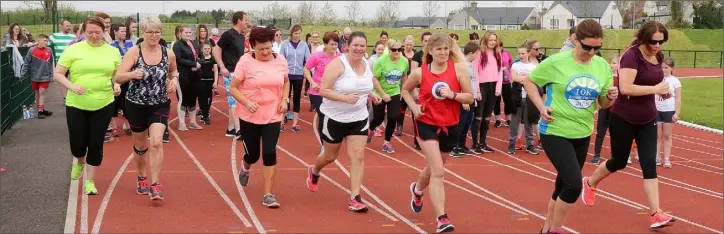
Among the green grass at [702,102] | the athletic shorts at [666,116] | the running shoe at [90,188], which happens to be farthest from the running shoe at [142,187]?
the green grass at [702,102]

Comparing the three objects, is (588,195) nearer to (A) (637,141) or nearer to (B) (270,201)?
(A) (637,141)

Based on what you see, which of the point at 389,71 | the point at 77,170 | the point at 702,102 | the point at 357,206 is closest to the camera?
the point at 357,206

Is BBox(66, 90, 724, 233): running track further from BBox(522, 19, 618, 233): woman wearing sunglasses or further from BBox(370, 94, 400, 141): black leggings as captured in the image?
BBox(522, 19, 618, 233): woman wearing sunglasses

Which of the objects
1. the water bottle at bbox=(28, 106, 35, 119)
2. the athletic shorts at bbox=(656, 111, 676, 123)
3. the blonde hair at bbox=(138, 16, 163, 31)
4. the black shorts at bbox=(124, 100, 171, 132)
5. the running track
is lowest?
the running track

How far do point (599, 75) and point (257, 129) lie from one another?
3258 mm

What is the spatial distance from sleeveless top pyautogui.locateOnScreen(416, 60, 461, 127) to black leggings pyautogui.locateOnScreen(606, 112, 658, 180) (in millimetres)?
1575

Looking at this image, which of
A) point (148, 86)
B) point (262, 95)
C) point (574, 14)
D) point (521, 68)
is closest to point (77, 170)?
point (148, 86)

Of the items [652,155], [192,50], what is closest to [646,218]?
[652,155]

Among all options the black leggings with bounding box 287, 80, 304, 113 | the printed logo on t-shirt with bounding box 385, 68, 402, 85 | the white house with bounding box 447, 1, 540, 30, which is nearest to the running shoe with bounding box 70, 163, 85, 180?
the printed logo on t-shirt with bounding box 385, 68, 402, 85

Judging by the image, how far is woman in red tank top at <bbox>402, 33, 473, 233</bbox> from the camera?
21.1ft

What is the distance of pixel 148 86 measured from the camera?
7391 millimetres

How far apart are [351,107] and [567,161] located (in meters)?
2.28

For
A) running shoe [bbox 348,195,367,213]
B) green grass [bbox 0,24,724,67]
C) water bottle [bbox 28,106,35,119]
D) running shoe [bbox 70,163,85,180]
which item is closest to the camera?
running shoe [bbox 348,195,367,213]

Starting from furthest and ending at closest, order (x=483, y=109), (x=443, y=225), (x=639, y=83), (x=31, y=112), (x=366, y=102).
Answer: (x=31, y=112) < (x=483, y=109) < (x=366, y=102) < (x=639, y=83) < (x=443, y=225)
